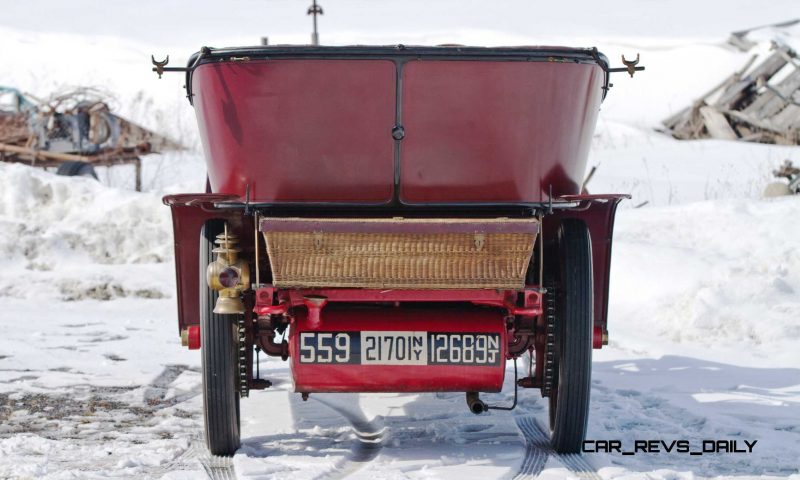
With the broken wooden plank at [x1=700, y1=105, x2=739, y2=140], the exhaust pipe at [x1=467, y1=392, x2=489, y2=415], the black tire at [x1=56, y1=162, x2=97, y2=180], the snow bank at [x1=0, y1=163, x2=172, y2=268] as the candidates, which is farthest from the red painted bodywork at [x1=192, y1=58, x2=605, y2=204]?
the broken wooden plank at [x1=700, y1=105, x2=739, y2=140]

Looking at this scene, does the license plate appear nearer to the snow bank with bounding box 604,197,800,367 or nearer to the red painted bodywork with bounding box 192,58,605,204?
the red painted bodywork with bounding box 192,58,605,204

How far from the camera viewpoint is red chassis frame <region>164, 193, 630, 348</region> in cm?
452

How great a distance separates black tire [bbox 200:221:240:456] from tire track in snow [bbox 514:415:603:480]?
1.28m

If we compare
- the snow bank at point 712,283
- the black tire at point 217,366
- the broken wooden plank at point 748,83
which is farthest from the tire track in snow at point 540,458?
the broken wooden plank at point 748,83

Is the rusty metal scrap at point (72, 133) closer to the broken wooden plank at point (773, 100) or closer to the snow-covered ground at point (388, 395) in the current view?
the snow-covered ground at point (388, 395)

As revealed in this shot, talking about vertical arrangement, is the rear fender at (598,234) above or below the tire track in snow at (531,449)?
above

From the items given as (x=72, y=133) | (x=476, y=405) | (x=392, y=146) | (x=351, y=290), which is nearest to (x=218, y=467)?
(x=351, y=290)

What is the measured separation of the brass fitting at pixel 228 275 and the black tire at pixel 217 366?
11cm

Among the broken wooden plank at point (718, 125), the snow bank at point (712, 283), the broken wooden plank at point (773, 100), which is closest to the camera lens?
the snow bank at point (712, 283)

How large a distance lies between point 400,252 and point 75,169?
1366 cm

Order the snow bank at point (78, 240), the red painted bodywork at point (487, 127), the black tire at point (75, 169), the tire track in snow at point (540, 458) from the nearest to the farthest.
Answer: the red painted bodywork at point (487, 127) → the tire track in snow at point (540, 458) → the snow bank at point (78, 240) → the black tire at point (75, 169)

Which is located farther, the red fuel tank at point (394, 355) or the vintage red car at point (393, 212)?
the red fuel tank at point (394, 355)

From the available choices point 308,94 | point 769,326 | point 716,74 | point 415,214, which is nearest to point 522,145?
point 415,214

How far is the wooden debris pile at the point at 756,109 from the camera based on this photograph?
61.0 feet
